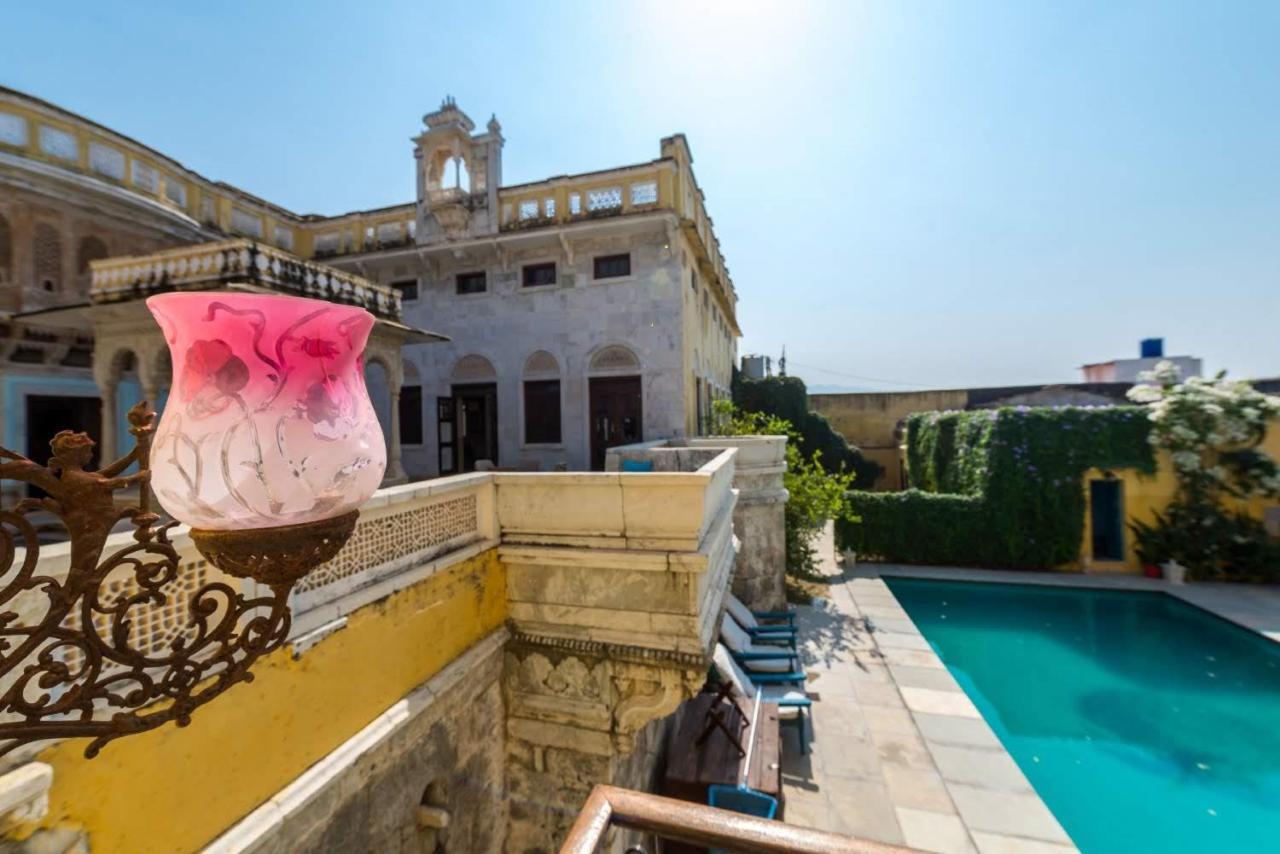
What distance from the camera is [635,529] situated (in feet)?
15.7

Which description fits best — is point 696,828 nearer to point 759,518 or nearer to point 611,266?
point 759,518

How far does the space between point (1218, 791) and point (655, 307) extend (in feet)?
39.8

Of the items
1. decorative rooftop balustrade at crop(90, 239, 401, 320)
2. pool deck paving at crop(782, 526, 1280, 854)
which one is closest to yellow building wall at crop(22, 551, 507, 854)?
decorative rooftop balustrade at crop(90, 239, 401, 320)

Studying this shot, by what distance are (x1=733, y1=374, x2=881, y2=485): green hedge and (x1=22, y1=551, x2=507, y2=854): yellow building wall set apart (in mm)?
20609

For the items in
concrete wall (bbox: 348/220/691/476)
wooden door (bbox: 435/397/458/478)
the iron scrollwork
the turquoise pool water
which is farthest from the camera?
wooden door (bbox: 435/397/458/478)

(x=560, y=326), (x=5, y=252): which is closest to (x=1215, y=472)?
(x=560, y=326)

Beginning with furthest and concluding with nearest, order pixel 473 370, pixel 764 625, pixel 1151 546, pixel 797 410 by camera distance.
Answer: pixel 797 410, pixel 1151 546, pixel 473 370, pixel 764 625

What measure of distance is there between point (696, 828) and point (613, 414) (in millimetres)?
11465

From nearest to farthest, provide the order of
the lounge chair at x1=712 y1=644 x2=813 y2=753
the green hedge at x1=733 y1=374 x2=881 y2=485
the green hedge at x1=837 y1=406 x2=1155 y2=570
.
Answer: the lounge chair at x1=712 y1=644 x2=813 y2=753 → the green hedge at x1=837 y1=406 x2=1155 y2=570 → the green hedge at x1=733 y1=374 x2=881 y2=485

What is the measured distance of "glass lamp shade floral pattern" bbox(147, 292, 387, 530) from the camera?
1.19 meters

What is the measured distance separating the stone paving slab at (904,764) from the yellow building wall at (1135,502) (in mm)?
8628

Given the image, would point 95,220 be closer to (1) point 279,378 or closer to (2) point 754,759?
(1) point 279,378

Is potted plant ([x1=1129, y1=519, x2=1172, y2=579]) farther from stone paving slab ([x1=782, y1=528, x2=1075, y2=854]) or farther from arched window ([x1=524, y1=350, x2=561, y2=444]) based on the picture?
arched window ([x1=524, y1=350, x2=561, y2=444])

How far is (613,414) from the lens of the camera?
41.3 feet
